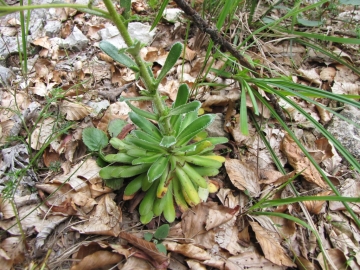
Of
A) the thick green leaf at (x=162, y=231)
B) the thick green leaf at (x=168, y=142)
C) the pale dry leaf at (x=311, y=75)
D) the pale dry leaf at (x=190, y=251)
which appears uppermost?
the pale dry leaf at (x=311, y=75)

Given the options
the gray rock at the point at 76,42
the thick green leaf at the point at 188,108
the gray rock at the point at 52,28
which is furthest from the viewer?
the gray rock at the point at 52,28

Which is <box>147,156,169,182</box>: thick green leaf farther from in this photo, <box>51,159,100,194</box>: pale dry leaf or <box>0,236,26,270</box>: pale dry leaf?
<box>0,236,26,270</box>: pale dry leaf

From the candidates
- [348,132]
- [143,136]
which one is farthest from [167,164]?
[348,132]

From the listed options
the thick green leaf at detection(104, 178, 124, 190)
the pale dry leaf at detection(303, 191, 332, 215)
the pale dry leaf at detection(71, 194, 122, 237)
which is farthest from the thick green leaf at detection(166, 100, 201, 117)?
the pale dry leaf at detection(303, 191, 332, 215)

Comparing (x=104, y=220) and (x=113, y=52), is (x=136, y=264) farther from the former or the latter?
(x=113, y=52)

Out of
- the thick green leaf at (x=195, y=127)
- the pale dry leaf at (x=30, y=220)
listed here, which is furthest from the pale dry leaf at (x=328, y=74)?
the pale dry leaf at (x=30, y=220)

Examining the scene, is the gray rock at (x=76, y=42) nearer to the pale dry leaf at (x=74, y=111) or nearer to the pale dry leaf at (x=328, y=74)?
the pale dry leaf at (x=74, y=111)

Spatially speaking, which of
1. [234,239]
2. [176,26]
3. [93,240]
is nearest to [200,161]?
[234,239]
